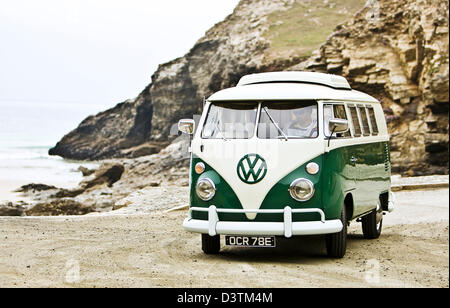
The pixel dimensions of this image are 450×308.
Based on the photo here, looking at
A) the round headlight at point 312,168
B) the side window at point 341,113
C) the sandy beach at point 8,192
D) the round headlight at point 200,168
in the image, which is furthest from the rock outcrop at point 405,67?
the round headlight at point 200,168

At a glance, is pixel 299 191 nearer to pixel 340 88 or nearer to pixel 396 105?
pixel 340 88

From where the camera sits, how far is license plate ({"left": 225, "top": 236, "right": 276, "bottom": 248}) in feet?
30.6

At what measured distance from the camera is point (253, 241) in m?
9.38

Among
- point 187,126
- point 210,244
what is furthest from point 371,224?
point 187,126

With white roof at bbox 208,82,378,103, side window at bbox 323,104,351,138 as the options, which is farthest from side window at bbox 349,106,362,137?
white roof at bbox 208,82,378,103

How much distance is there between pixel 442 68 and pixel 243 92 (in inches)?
1050

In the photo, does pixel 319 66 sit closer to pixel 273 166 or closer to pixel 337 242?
pixel 337 242

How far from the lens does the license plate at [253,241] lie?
9.33m

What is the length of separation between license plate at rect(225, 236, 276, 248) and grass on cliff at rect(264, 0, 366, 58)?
2131 inches

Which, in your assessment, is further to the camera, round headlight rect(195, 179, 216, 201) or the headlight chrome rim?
round headlight rect(195, 179, 216, 201)

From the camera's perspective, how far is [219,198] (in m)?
9.54

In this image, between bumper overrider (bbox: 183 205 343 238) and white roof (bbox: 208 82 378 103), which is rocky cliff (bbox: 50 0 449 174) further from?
bumper overrider (bbox: 183 205 343 238)

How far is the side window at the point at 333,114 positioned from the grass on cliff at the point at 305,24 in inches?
2075

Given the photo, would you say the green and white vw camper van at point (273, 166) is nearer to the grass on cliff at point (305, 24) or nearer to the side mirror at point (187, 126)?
the side mirror at point (187, 126)
